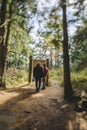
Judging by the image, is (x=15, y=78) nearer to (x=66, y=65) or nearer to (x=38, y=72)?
(x=38, y=72)

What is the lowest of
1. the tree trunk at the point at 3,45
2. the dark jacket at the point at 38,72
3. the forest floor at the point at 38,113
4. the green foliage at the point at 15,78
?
the forest floor at the point at 38,113

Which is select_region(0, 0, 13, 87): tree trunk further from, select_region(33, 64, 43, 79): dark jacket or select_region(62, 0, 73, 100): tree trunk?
select_region(62, 0, 73, 100): tree trunk

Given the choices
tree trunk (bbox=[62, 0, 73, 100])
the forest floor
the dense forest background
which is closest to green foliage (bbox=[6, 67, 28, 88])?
the dense forest background

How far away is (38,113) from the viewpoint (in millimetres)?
12453

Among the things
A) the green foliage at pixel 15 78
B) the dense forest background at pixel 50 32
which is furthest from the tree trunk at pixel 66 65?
the green foliage at pixel 15 78

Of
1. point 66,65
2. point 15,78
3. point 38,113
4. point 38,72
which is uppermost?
point 66,65

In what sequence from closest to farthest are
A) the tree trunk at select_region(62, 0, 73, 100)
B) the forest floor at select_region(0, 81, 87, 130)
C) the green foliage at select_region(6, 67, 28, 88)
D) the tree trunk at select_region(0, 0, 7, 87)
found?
the forest floor at select_region(0, 81, 87, 130)
the tree trunk at select_region(62, 0, 73, 100)
the tree trunk at select_region(0, 0, 7, 87)
the green foliage at select_region(6, 67, 28, 88)

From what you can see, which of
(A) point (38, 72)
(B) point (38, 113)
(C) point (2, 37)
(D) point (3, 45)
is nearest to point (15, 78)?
(D) point (3, 45)

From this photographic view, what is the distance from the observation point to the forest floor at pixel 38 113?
11.1 metres

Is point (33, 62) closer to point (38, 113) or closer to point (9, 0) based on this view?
point (9, 0)

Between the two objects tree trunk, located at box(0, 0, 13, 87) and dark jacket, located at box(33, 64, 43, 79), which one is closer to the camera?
dark jacket, located at box(33, 64, 43, 79)

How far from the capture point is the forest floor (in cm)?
1109

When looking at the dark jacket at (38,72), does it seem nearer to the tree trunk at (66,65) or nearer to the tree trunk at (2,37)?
the tree trunk at (66,65)

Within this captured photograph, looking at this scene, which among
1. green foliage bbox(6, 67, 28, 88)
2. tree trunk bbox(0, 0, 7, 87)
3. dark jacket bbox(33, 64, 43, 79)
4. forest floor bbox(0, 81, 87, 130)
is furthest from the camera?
green foliage bbox(6, 67, 28, 88)
